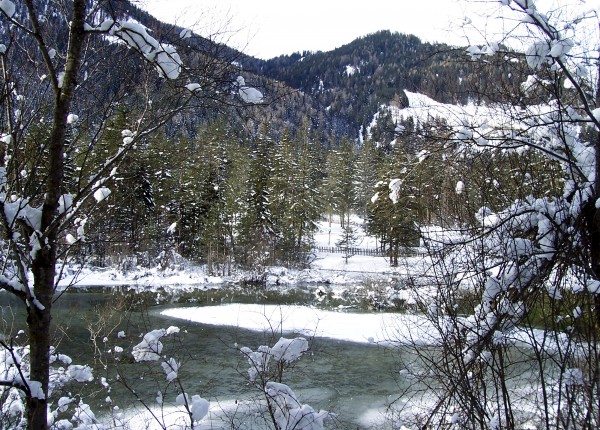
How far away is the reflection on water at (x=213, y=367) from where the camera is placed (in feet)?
30.2

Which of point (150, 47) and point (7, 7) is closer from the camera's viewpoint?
point (7, 7)

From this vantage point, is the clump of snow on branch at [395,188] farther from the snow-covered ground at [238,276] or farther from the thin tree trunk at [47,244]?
the snow-covered ground at [238,276]

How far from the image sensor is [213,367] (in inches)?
457

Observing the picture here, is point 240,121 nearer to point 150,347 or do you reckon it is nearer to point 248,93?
point 248,93

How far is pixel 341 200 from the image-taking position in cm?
5012

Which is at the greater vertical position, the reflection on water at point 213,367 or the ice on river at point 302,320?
the reflection on water at point 213,367

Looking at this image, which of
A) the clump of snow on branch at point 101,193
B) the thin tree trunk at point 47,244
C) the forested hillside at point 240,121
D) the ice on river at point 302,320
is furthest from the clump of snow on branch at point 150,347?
the ice on river at point 302,320

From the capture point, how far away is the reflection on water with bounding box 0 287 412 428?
30.2 feet

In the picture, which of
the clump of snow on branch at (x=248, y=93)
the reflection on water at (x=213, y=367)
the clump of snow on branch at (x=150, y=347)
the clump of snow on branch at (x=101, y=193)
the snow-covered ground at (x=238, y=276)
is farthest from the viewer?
the snow-covered ground at (x=238, y=276)

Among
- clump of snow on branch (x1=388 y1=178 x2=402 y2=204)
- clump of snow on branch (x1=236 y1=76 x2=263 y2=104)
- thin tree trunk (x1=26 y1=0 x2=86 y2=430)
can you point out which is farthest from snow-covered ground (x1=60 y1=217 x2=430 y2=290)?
thin tree trunk (x1=26 y1=0 x2=86 y2=430)

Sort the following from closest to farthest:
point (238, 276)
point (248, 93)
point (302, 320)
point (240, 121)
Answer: point (248, 93) < point (240, 121) < point (302, 320) < point (238, 276)

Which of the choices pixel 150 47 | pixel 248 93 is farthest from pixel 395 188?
pixel 150 47

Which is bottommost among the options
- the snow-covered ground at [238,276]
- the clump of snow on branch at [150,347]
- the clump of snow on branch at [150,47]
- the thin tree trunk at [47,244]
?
the snow-covered ground at [238,276]

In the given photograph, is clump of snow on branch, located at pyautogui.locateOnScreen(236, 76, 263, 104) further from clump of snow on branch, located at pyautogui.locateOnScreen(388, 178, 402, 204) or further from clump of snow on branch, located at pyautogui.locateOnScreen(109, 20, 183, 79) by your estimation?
clump of snow on branch, located at pyautogui.locateOnScreen(388, 178, 402, 204)
